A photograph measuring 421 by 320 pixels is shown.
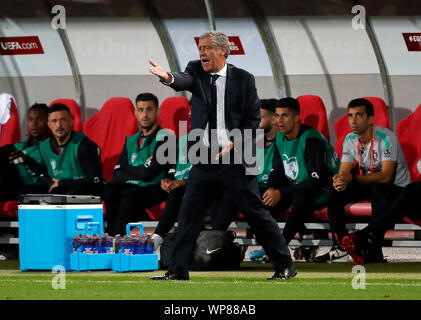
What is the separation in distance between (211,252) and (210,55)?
2058 mm

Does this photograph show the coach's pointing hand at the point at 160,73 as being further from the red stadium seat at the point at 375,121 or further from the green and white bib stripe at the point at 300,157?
the red stadium seat at the point at 375,121

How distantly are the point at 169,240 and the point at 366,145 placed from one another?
7.28 feet

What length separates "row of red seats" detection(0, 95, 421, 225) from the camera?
404 inches

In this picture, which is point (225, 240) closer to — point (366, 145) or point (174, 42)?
point (366, 145)

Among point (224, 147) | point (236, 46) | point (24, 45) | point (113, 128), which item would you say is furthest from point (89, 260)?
point (24, 45)

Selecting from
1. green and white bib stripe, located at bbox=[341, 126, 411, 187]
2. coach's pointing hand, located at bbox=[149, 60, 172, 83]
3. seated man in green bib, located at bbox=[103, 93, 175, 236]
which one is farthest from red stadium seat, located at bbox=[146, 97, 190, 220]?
coach's pointing hand, located at bbox=[149, 60, 172, 83]

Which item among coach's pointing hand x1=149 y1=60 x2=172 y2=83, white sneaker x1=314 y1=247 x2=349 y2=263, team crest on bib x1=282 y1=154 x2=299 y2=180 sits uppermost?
coach's pointing hand x1=149 y1=60 x2=172 y2=83

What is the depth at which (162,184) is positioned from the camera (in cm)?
1014

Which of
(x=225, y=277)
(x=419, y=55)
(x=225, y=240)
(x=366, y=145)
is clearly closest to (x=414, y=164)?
(x=366, y=145)

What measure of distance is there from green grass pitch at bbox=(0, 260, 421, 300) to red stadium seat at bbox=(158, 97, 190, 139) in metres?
2.45

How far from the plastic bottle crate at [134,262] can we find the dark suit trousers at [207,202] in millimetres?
1176

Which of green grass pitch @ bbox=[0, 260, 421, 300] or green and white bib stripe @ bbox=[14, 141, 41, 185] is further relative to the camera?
green and white bib stripe @ bbox=[14, 141, 41, 185]

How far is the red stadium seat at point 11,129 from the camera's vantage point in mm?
11352

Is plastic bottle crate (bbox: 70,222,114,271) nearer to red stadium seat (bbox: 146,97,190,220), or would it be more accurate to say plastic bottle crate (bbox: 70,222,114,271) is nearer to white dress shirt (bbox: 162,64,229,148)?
white dress shirt (bbox: 162,64,229,148)
